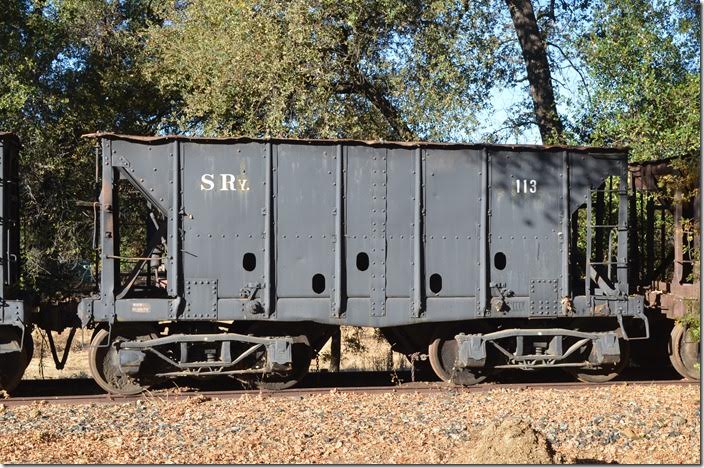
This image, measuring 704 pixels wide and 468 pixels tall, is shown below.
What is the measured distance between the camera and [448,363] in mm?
11391

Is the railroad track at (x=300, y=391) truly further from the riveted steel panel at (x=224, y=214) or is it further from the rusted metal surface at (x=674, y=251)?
the riveted steel panel at (x=224, y=214)

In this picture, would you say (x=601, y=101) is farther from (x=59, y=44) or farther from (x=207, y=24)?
(x=59, y=44)

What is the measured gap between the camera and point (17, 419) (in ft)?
30.2

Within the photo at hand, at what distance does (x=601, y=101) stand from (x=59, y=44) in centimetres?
1160

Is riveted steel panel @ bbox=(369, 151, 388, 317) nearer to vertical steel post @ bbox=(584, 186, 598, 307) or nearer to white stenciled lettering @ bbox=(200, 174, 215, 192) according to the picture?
white stenciled lettering @ bbox=(200, 174, 215, 192)

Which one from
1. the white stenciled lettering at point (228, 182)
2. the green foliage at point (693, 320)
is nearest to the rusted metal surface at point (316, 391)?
the green foliage at point (693, 320)

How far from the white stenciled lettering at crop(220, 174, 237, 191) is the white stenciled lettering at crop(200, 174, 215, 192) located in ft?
0.43

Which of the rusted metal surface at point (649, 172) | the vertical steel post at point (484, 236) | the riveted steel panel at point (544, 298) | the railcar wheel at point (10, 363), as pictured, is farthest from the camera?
the rusted metal surface at point (649, 172)

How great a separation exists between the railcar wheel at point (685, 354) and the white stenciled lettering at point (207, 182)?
22.8 feet

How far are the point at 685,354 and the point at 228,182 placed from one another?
23.1 ft

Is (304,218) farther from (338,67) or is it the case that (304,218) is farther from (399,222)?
(338,67)

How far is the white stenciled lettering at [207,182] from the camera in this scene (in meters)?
10.7

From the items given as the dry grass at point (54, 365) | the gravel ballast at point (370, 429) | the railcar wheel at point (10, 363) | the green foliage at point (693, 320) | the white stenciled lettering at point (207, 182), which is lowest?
the dry grass at point (54, 365)

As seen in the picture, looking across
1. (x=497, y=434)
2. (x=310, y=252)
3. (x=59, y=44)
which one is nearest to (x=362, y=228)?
(x=310, y=252)
